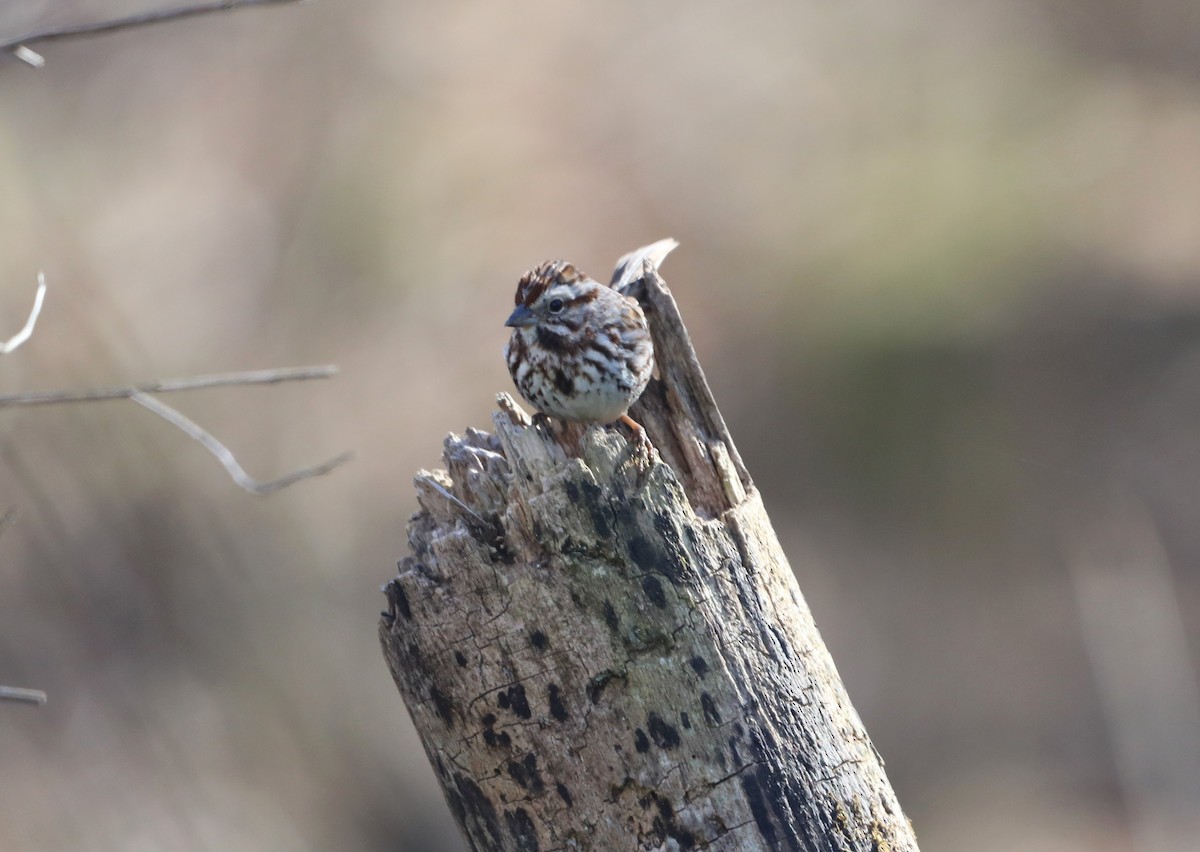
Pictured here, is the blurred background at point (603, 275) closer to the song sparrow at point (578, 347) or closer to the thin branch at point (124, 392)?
the song sparrow at point (578, 347)

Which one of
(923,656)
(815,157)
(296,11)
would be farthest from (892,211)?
(296,11)

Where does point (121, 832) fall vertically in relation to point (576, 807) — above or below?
above

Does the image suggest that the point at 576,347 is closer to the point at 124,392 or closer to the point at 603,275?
the point at 124,392

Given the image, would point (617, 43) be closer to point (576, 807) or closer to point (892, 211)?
point (892, 211)

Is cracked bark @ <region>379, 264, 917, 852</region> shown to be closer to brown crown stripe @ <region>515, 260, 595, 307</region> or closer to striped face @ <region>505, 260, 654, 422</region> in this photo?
striped face @ <region>505, 260, 654, 422</region>

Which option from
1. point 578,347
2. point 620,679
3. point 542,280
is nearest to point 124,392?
point 620,679

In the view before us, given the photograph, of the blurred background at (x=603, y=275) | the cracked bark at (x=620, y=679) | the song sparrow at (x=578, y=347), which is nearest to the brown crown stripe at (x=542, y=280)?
the song sparrow at (x=578, y=347)

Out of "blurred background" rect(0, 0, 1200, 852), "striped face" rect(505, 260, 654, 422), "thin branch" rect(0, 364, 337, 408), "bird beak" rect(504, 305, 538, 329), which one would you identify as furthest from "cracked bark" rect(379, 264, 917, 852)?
"blurred background" rect(0, 0, 1200, 852)
